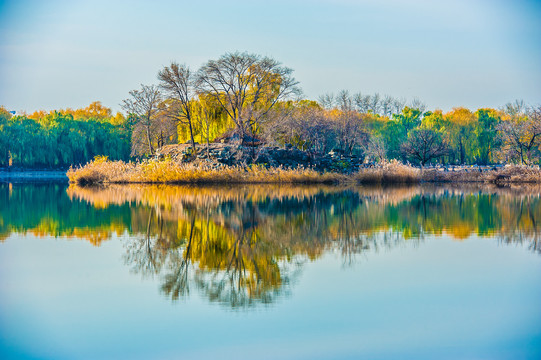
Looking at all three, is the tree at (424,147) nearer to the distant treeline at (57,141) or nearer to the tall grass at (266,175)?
the tall grass at (266,175)

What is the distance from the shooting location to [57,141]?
63.8 metres

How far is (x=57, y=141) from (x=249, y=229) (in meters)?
54.4

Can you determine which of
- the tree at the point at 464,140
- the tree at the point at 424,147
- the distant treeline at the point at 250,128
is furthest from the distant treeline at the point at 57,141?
the tree at the point at 464,140

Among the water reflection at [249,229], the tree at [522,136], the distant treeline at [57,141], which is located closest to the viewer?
the water reflection at [249,229]

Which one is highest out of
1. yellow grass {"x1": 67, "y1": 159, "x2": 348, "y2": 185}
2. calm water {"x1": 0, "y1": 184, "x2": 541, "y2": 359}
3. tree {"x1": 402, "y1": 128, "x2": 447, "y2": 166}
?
tree {"x1": 402, "y1": 128, "x2": 447, "y2": 166}

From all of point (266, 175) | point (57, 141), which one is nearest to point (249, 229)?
point (266, 175)

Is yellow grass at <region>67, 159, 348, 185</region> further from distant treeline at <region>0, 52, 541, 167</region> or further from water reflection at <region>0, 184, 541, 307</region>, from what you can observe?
water reflection at <region>0, 184, 541, 307</region>

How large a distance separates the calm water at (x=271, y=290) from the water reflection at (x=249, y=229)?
0.06m

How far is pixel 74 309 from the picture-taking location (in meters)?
7.31

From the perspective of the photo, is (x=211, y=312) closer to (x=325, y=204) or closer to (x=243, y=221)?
(x=243, y=221)

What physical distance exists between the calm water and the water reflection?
0.18 feet

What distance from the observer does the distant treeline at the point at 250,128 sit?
43938 mm

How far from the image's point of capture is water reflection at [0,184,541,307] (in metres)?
8.98

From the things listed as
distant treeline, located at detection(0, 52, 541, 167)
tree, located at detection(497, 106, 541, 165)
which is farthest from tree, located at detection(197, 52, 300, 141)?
tree, located at detection(497, 106, 541, 165)
